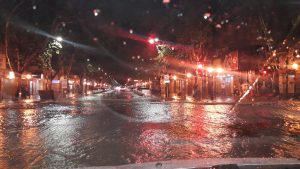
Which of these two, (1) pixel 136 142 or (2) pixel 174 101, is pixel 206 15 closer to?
(2) pixel 174 101

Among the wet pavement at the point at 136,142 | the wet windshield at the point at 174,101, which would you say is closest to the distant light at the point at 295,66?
the wet windshield at the point at 174,101

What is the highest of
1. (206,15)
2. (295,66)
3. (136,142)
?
(206,15)

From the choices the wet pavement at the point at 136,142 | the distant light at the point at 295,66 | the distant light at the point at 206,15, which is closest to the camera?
the wet pavement at the point at 136,142

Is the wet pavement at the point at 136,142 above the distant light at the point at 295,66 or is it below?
below

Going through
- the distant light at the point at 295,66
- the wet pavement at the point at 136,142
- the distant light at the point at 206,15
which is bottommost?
the wet pavement at the point at 136,142

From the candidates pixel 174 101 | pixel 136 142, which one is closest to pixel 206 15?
pixel 174 101

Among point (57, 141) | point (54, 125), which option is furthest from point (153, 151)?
point (54, 125)

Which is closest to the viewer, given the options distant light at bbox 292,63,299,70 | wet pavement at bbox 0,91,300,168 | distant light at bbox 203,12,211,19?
wet pavement at bbox 0,91,300,168

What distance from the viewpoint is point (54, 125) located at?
1781cm

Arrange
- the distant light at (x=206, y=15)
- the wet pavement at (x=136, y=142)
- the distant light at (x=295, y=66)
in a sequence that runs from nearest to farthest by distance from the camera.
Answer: the wet pavement at (x=136, y=142)
the distant light at (x=206, y=15)
the distant light at (x=295, y=66)

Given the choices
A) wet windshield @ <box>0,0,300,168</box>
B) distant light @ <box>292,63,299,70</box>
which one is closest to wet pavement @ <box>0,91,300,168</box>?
wet windshield @ <box>0,0,300,168</box>

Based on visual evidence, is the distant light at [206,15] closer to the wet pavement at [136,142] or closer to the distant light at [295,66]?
the distant light at [295,66]

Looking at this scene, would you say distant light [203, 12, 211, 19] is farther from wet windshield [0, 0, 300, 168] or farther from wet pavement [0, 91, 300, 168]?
wet pavement [0, 91, 300, 168]

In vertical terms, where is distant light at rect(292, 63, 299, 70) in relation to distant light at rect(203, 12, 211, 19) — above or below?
below
